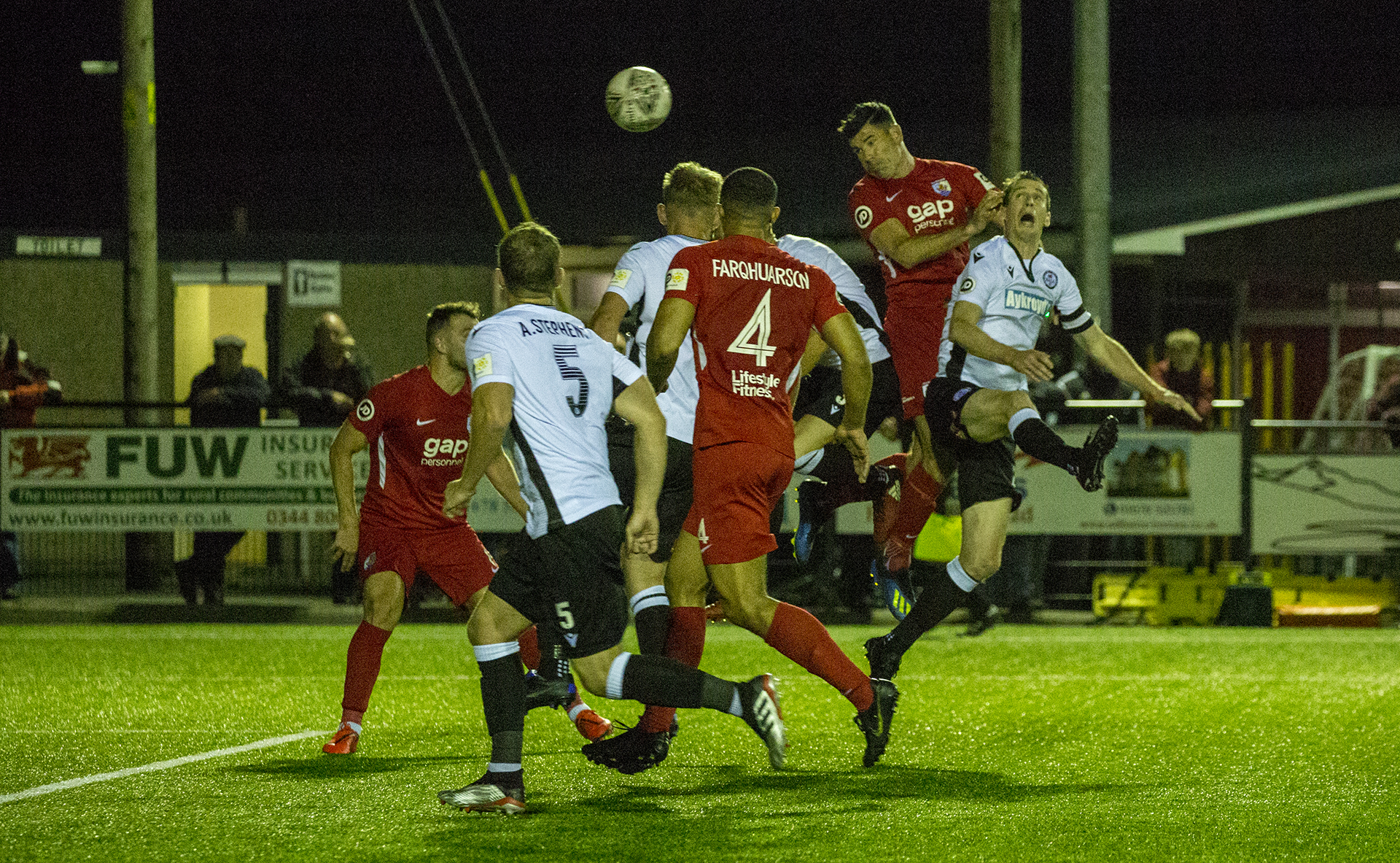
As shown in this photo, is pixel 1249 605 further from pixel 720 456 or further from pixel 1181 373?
pixel 720 456

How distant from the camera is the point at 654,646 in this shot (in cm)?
667

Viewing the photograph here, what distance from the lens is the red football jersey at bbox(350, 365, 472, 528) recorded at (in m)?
7.75

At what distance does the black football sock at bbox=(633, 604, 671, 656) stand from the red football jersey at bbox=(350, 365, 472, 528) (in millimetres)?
1336

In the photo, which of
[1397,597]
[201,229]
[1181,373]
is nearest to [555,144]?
[201,229]

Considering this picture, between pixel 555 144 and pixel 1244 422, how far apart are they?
1063 centimetres

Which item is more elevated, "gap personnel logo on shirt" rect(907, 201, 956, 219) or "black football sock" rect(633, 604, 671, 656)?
"gap personnel logo on shirt" rect(907, 201, 956, 219)

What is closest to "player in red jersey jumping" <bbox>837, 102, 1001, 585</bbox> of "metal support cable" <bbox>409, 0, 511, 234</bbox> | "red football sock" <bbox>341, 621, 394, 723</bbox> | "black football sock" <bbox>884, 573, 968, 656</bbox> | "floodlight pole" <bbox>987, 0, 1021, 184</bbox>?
"black football sock" <bbox>884, 573, 968, 656</bbox>

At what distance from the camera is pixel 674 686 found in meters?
5.92

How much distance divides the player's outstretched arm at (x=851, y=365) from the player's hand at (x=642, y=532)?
118 cm

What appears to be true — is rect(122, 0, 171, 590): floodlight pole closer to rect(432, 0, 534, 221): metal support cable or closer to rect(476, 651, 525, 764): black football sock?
rect(432, 0, 534, 221): metal support cable

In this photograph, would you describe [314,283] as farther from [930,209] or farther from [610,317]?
[610,317]

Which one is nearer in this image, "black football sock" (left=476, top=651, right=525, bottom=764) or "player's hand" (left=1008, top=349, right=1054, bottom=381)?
"black football sock" (left=476, top=651, right=525, bottom=764)

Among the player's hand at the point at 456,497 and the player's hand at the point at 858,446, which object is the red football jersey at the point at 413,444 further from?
the player's hand at the point at 456,497

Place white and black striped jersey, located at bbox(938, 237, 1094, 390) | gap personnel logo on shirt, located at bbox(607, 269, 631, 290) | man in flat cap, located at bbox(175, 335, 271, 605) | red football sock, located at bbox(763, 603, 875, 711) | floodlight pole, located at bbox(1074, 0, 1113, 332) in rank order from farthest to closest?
floodlight pole, located at bbox(1074, 0, 1113, 332)
man in flat cap, located at bbox(175, 335, 271, 605)
white and black striped jersey, located at bbox(938, 237, 1094, 390)
gap personnel logo on shirt, located at bbox(607, 269, 631, 290)
red football sock, located at bbox(763, 603, 875, 711)
